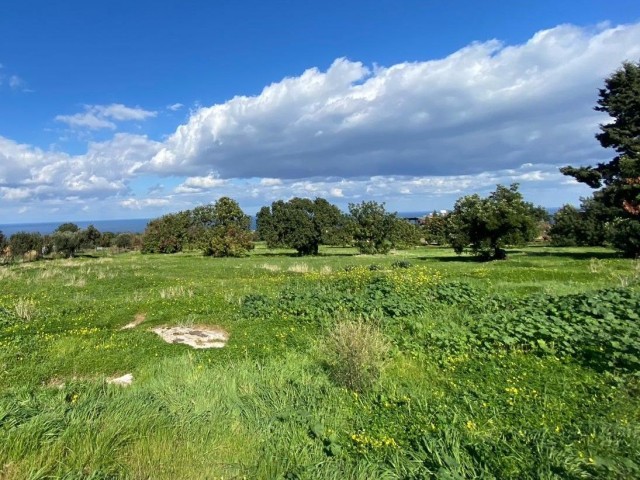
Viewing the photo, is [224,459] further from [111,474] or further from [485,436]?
[485,436]

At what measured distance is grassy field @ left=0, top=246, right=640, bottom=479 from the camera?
15.7 feet

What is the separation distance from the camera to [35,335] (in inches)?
428

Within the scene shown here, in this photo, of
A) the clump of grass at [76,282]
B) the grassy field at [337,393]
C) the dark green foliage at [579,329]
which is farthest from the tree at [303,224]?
the dark green foliage at [579,329]

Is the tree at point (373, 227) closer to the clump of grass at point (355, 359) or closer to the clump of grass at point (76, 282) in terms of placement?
the clump of grass at point (76, 282)

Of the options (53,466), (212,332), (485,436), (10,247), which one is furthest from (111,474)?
(10,247)

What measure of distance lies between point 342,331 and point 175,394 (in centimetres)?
324

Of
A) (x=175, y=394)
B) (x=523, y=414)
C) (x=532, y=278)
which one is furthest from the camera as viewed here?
(x=532, y=278)

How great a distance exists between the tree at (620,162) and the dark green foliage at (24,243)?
236 ft

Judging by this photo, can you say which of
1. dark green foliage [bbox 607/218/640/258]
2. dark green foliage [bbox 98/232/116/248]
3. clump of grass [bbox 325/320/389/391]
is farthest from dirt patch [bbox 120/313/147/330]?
dark green foliage [bbox 98/232/116/248]

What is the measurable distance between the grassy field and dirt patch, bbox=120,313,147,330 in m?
0.34

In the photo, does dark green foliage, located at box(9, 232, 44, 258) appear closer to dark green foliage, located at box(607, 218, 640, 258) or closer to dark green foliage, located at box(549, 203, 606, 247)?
dark green foliage, located at box(607, 218, 640, 258)

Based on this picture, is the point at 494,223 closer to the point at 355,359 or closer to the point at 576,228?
the point at 355,359

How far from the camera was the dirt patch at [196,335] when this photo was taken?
1056 centimetres

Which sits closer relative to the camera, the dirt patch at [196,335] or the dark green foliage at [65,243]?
the dirt patch at [196,335]
